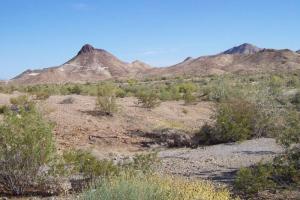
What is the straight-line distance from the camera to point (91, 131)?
82.2ft

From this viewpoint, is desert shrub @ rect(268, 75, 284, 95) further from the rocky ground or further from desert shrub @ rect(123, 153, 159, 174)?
desert shrub @ rect(123, 153, 159, 174)

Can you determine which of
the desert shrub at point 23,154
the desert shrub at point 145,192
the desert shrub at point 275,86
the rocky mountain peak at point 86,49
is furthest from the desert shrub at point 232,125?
the rocky mountain peak at point 86,49

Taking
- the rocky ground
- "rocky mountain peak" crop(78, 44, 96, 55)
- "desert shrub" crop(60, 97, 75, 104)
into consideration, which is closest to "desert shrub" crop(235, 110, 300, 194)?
the rocky ground

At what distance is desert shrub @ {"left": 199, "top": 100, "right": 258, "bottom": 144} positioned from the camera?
889 inches

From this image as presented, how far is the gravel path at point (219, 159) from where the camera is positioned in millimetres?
15379

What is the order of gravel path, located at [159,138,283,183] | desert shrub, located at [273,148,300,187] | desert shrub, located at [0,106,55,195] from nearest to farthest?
desert shrub, located at [273,148,300,187]
desert shrub, located at [0,106,55,195]
gravel path, located at [159,138,283,183]

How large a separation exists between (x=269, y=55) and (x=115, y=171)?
123 metres

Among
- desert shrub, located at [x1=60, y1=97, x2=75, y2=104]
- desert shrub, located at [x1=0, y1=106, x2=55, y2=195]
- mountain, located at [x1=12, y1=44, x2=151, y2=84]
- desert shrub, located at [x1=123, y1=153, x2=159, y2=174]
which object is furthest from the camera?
mountain, located at [x1=12, y1=44, x2=151, y2=84]

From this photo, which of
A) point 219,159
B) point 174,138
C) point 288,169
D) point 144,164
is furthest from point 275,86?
point 144,164

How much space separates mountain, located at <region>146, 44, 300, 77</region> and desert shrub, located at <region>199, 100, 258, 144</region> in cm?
9469

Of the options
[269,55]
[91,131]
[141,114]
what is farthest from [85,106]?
[269,55]

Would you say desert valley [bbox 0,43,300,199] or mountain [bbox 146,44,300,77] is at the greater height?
mountain [bbox 146,44,300,77]

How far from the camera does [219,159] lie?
17.8m

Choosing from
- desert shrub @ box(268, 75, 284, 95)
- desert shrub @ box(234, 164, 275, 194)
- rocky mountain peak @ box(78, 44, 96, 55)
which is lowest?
desert shrub @ box(234, 164, 275, 194)
